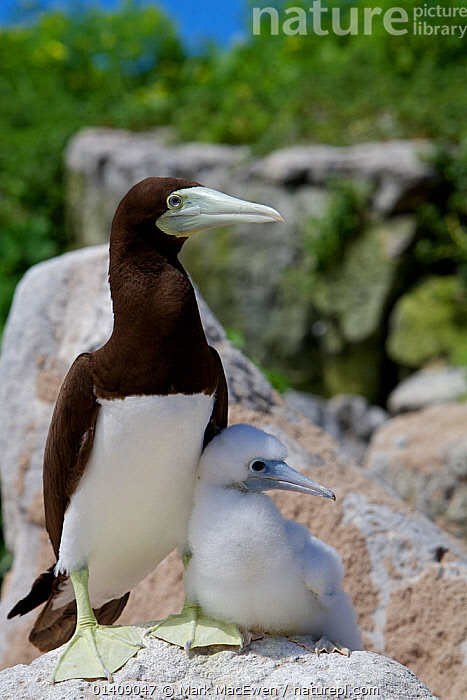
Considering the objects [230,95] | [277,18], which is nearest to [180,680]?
[230,95]

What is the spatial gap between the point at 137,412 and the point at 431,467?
3.30 meters

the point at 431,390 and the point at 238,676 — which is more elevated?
the point at 238,676

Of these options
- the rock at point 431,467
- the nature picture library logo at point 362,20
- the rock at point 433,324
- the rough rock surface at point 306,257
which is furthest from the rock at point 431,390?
the nature picture library logo at point 362,20

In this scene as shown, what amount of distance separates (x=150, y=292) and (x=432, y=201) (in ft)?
20.1

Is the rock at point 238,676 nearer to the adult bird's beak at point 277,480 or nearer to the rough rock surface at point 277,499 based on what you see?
the adult bird's beak at point 277,480

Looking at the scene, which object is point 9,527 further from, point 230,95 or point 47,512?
point 230,95

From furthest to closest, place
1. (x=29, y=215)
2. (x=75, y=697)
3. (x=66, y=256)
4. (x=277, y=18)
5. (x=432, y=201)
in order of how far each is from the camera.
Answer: (x=277, y=18) < (x=29, y=215) < (x=432, y=201) < (x=66, y=256) < (x=75, y=697)

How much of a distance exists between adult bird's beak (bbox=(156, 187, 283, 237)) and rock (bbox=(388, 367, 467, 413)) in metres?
4.77

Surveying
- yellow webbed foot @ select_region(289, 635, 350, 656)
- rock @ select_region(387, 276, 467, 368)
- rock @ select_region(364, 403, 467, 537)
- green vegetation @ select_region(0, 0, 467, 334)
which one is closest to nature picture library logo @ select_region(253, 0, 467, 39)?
green vegetation @ select_region(0, 0, 467, 334)

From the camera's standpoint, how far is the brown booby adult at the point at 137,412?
2195 mm

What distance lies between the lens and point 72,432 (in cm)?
231

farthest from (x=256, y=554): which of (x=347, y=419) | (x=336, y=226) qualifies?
(x=336, y=226)

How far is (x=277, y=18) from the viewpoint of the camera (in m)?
10.9

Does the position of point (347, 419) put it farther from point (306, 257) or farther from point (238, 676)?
point (238, 676)
